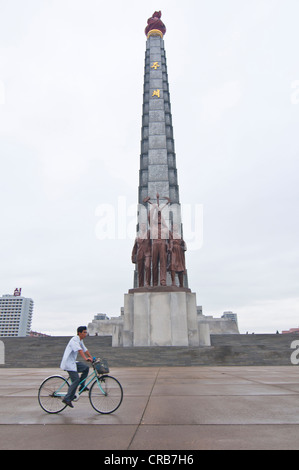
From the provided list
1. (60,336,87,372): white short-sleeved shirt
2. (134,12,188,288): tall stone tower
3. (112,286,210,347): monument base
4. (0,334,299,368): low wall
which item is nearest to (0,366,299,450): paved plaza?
(60,336,87,372): white short-sleeved shirt

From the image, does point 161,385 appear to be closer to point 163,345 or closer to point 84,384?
point 84,384

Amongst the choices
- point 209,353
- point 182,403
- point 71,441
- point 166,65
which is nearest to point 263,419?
point 182,403

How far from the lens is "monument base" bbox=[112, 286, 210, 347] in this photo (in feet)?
59.2

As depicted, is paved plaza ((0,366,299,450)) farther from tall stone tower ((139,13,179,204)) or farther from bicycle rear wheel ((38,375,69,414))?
tall stone tower ((139,13,179,204))

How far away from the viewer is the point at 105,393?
16.2 ft

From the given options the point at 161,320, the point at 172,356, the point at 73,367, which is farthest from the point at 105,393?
the point at 161,320

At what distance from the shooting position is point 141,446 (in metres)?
3.31

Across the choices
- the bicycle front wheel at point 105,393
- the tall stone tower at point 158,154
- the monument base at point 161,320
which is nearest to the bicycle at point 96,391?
the bicycle front wheel at point 105,393

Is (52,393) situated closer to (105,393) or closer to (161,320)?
(105,393)

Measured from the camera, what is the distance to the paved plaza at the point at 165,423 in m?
3.41

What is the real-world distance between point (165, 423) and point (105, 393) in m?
1.14

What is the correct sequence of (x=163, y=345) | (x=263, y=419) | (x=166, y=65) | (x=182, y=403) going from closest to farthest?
(x=263, y=419) < (x=182, y=403) < (x=163, y=345) < (x=166, y=65)

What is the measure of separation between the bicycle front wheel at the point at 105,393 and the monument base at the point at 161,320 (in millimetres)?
13433
